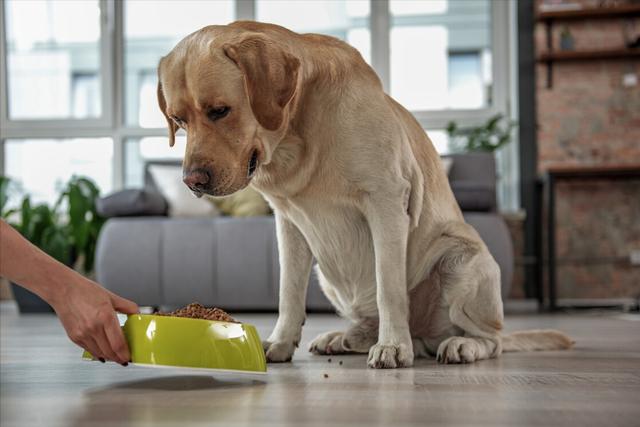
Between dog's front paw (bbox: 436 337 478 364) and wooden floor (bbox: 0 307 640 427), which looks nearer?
wooden floor (bbox: 0 307 640 427)

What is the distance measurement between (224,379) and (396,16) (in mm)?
5199

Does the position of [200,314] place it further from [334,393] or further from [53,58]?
[53,58]

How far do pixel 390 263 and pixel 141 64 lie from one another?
17.0 feet

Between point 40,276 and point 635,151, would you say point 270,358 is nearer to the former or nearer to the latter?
point 40,276

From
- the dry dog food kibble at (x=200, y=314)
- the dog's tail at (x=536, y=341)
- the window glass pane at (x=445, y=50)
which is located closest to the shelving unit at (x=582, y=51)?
the window glass pane at (x=445, y=50)

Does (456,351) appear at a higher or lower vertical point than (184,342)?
lower

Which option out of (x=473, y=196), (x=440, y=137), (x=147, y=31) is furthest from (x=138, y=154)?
(x=473, y=196)

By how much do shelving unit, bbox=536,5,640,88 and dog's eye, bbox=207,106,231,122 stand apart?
493 centimetres

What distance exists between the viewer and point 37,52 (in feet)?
21.9

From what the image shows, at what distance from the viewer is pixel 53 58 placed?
666cm

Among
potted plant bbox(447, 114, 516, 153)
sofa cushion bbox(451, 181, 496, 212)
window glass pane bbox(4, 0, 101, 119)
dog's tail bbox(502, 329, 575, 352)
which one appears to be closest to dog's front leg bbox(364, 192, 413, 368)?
dog's tail bbox(502, 329, 575, 352)

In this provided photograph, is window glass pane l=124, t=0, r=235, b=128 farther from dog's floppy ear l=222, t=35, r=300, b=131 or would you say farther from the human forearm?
the human forearm

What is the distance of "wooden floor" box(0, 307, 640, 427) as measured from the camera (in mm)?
1154

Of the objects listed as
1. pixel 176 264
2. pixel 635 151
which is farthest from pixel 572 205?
pixel 176 264
